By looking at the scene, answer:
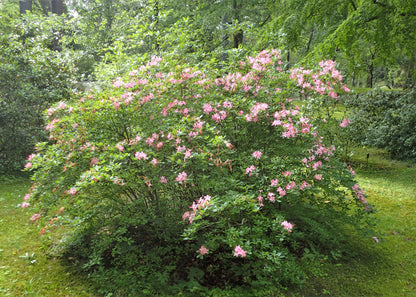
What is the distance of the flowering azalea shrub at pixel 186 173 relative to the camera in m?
3.08

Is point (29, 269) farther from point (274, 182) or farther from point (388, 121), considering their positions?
point (388, 121)

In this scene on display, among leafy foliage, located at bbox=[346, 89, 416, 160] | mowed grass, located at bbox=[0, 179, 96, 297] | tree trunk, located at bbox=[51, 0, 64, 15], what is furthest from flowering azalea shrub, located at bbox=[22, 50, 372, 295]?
tree trunk, located at bbox=[51, 0, 64, 15]

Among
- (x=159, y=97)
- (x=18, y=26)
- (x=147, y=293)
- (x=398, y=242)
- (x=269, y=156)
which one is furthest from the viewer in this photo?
(x=18, y=26)

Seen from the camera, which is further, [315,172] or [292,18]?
[292,18]

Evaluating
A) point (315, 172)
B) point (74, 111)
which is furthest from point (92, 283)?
point (315, 172)

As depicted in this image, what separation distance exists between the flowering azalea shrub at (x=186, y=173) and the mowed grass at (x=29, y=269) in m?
0.27

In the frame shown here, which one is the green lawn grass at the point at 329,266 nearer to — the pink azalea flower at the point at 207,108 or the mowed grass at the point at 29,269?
the mowed grass at the point at 29,269

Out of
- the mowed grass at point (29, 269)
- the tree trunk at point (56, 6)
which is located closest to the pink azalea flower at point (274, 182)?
the mowed grass at point (29, 269)

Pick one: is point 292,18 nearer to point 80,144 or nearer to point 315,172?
point 315,172

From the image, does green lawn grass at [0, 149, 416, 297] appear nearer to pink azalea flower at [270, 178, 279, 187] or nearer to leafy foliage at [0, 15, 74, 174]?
pink azalea flower at [270, 178, 279, 187]

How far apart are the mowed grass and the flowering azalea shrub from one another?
27cm

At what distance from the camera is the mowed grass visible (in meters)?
3.08

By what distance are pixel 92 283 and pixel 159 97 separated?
7.38ft

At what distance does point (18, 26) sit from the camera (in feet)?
26.2
